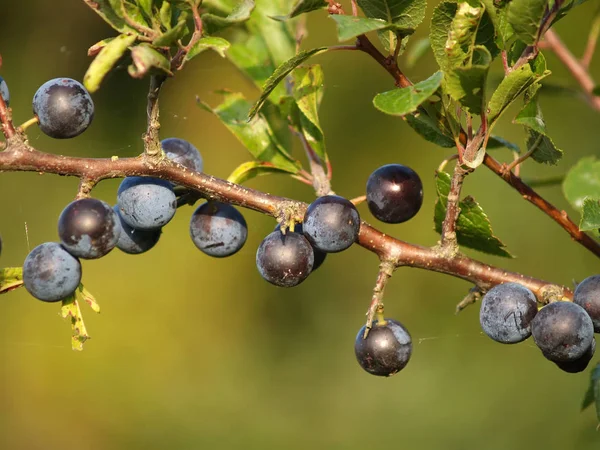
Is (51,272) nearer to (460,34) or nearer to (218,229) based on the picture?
(218,229)

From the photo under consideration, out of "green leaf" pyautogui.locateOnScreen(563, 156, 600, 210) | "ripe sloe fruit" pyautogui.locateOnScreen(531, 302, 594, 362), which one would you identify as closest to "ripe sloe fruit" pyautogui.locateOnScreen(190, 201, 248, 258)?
"ripe sloe fruit" pyautogui.locateOnScreen(531, 302, 594, 362)

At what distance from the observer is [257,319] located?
3.30 metres

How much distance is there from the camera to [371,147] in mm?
3068

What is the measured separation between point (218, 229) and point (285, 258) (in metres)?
0.17

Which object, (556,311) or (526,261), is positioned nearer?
(556,311)

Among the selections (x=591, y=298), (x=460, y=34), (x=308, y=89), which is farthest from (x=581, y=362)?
(x=308, y=89)

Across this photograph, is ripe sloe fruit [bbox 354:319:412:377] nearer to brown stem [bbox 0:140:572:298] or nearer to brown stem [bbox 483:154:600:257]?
brown stem [bbox 0:140:572:298]

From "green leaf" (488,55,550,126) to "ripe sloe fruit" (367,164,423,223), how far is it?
0.23 m

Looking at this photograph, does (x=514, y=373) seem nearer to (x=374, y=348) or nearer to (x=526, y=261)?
(x=526, y=261)

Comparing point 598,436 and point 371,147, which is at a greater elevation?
point 371,147

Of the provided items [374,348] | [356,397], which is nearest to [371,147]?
[356,397]

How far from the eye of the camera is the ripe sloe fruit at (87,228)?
3.28 feet

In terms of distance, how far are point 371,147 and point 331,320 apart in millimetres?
792

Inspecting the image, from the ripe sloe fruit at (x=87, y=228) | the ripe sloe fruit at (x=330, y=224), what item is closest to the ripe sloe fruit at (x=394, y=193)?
the ripe sloe fruit at (x=330, y=224)
